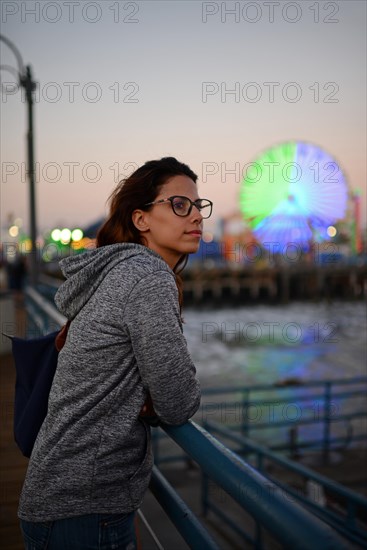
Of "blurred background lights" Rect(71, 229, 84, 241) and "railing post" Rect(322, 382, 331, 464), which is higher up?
"blurred background lights" Rect(71, 229, 84, 241)

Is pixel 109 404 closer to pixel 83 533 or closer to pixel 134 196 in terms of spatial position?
pixel 83 533

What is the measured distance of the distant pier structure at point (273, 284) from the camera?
4834 centimetres

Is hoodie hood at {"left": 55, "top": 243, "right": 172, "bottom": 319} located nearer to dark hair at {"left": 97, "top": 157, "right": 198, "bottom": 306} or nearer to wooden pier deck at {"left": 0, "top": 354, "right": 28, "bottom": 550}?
dark hair at {"left": 97, "top": 157, "right": 198, "bottom": 306}

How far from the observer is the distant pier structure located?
48.3 metres

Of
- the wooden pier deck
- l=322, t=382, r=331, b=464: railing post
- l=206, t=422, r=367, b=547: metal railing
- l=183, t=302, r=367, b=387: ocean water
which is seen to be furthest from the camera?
l=183, t=302, r=367, b=387: ocean water

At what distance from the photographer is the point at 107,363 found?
1.29 m

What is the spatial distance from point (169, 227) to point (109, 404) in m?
0.53

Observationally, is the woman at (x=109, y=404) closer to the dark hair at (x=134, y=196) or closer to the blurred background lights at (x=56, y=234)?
the dark hair at (x=134, y=196)

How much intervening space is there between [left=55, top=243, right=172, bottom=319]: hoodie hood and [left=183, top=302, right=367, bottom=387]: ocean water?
13.8 m

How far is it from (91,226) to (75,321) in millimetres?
17346

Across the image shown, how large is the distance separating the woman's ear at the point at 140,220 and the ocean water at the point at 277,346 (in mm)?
13738

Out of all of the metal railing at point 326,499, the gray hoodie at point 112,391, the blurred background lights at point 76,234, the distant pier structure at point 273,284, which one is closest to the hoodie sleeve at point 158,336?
the gray hoodie at point 112,391

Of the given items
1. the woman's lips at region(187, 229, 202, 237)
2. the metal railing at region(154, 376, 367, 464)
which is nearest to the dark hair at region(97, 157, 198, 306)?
the woman's lips at region(187, 229, 202, 237)

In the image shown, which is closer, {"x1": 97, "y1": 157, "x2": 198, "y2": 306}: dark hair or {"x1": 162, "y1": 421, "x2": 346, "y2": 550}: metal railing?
{"x1": 162, "y1": 421, "x2": 346, "y2": 550}: metal railing
